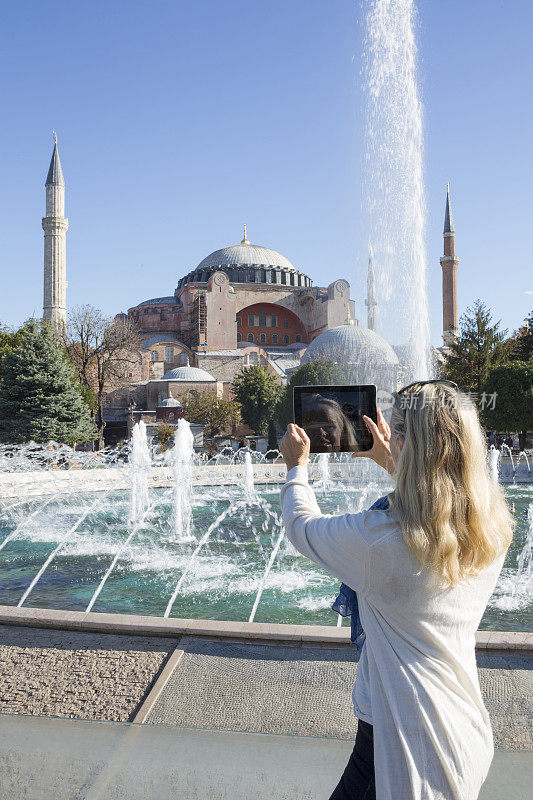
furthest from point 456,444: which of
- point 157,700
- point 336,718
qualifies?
point 157,700

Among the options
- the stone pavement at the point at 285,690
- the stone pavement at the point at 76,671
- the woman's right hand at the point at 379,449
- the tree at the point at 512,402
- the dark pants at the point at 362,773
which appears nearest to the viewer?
the dark pants at the point at 362,773

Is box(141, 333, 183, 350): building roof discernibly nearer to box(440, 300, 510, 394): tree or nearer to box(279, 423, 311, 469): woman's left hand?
box(440, 300, 510, 394): tree

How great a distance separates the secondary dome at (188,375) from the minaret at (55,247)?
778 cm

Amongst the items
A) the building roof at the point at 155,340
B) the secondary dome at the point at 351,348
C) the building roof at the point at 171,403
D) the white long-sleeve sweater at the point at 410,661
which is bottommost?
the white long-sleeve sweater at the point at 410,661

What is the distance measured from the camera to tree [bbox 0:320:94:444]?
2180 centimetres

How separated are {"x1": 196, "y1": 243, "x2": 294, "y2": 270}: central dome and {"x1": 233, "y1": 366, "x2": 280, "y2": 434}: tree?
2237 centimetres

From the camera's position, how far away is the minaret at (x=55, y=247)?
120 feet

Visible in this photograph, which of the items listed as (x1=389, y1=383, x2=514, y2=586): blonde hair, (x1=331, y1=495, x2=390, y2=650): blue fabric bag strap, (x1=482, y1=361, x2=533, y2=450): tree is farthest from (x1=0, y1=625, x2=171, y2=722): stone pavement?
(x1=482, y1=361, x2=533, y2=450): tree

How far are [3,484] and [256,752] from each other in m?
12.3

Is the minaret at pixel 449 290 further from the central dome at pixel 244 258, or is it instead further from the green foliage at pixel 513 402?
the central dome at pixel 244 258

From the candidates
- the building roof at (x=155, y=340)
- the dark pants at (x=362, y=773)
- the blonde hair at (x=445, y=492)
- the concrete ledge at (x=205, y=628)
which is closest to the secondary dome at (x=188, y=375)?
the building roof at (x=155, y=340)

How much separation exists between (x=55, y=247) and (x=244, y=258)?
2513 cm

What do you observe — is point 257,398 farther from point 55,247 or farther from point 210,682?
point 210,682

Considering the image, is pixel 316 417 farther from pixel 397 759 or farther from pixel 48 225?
pixel 48 225
